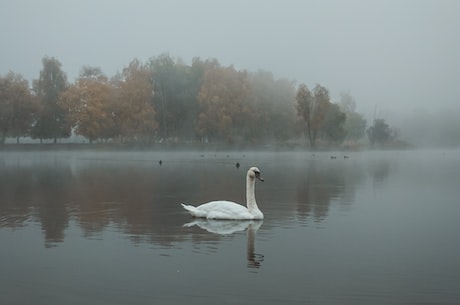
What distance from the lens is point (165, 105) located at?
359 ft

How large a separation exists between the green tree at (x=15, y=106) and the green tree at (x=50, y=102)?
2.62 metres

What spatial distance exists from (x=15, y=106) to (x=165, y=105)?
88.5 ft

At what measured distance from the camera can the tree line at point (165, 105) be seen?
3967 inches

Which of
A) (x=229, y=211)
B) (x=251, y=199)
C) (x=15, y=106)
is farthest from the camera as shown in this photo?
(x=15, y=106)

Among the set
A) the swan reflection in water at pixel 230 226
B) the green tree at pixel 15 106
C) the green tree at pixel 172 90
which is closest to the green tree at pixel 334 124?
the green tree at pixel 172 90

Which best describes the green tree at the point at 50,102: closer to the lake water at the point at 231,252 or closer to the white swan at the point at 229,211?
the lake water at the point at 231,252

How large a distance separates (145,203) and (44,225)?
260 inches

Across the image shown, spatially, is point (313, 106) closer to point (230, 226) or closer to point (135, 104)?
point (135, 104)

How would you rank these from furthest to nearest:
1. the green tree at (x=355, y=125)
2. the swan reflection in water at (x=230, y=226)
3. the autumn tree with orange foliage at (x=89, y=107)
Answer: the green tree at (x=355, y=125), the autumn tree with orange foliage at (x=89, y=107), the swan reflection in water at (x=230, y=226)

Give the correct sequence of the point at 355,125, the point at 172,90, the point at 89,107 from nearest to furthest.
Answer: the point at 89,107
the point at 172,90
the point at 355,125

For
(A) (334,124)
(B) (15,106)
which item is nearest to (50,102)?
(B) (15,106)

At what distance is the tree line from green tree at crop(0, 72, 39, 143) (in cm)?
17

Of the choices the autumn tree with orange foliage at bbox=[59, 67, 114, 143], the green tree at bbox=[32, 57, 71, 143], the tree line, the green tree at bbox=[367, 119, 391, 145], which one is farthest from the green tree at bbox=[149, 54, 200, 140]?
the green tree at bbox=[367, 119, 391, 145]

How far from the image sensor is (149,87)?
104938 mm
